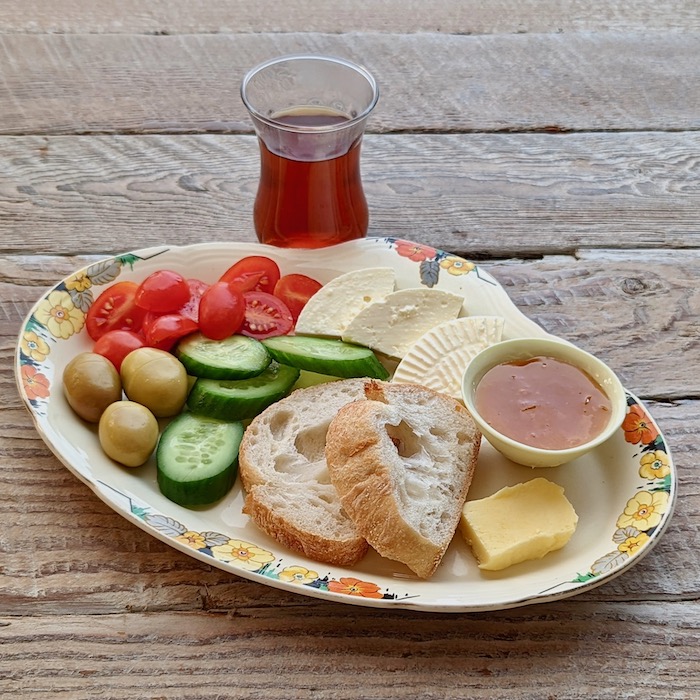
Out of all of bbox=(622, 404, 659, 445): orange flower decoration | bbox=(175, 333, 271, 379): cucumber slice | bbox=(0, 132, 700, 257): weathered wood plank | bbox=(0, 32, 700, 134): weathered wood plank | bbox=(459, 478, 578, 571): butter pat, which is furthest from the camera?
bbox=(0, 32, 700, 134): weathered wood plank

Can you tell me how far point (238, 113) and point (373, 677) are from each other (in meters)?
2.22

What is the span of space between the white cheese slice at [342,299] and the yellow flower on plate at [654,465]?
0.79m

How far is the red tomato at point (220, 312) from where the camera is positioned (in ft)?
7.39

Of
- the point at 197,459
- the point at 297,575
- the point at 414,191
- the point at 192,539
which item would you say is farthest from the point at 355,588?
the point at 414,191

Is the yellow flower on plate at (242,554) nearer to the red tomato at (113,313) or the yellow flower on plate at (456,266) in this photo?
the red tomato at (113,313)

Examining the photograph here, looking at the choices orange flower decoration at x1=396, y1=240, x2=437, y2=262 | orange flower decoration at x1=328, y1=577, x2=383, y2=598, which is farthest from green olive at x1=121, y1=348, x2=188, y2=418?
orange flower decoration at x1=396, y1=240, x2=437, y2=262

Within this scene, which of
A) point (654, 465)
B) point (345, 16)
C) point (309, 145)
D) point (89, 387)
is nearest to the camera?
point (654, 465)

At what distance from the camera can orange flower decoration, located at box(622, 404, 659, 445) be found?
6.69ft

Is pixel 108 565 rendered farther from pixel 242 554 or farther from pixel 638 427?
pixel 638 427

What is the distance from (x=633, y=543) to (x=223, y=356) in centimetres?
105

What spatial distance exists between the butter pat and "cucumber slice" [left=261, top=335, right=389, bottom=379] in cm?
49

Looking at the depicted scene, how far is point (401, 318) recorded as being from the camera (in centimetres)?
234

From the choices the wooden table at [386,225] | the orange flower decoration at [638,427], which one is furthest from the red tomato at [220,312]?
the orange flower decoration at [638,427]

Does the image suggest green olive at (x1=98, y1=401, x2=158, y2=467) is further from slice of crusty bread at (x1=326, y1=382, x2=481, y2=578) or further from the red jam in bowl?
the red jam in bowl
